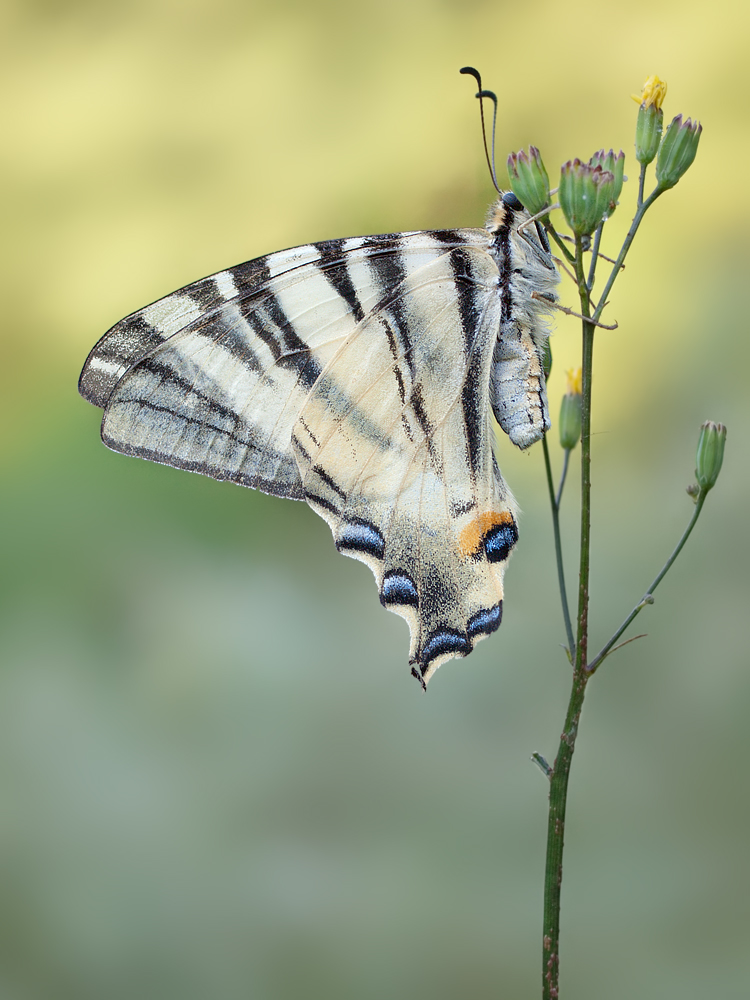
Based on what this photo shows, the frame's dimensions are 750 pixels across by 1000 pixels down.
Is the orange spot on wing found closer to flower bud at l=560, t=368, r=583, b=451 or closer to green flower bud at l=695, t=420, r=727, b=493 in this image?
flower bud at l=560, t=368, r=583, b=451

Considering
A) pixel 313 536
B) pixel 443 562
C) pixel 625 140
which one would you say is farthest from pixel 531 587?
pixel 625 140

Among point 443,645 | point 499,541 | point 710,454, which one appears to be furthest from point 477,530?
point 710,454

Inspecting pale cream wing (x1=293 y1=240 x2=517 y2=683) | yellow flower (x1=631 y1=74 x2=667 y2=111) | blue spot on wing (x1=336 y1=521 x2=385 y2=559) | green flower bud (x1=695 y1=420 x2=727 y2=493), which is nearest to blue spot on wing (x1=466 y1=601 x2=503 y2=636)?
pale cream wing (x1=293 y1=240 x2=517 y2=683)

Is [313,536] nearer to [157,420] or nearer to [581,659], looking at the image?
[157,420]

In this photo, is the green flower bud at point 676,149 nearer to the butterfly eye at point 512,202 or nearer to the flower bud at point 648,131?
the flower bud at point 648,131

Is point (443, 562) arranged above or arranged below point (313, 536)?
below

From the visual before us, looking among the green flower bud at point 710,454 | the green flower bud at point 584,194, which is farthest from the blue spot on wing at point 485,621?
the green flower bud at point 584,194

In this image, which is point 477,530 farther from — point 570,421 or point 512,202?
point 512,202
